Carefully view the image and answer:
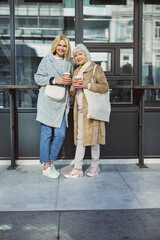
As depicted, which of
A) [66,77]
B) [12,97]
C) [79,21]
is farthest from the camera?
[79,21]

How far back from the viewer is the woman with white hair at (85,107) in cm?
398

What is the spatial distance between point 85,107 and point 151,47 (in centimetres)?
169

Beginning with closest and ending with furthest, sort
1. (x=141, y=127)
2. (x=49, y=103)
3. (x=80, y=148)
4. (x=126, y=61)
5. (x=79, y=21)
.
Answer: (x=49, y=103)
(x=80, y=148)
(x=141, y=127)
(x=79, y=21)
(x=126, y=61)

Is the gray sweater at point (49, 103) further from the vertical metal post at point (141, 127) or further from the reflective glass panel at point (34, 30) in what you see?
the vertical metal post at point (141, 127)

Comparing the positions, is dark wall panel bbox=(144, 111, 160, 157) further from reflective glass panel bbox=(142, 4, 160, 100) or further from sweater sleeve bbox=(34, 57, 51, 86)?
sweater sleeve bbox=(34, 57, 51, 86)

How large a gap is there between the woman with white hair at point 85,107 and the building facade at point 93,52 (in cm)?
70

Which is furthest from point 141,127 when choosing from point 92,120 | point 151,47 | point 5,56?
point 5,56

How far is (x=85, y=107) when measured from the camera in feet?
13.2

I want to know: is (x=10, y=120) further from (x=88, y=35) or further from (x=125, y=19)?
(x=125, y=19)

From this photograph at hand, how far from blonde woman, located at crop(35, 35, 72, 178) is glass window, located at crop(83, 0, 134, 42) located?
891 millimetres

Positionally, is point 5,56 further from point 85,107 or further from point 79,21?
point 85,107

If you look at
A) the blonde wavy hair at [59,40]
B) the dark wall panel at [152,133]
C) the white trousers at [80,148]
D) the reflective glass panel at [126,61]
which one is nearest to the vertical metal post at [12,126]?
the blonde wavy hair at [59,40]

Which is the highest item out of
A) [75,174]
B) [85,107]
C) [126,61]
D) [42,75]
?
[126,61]

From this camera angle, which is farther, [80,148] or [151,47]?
[151,47]
